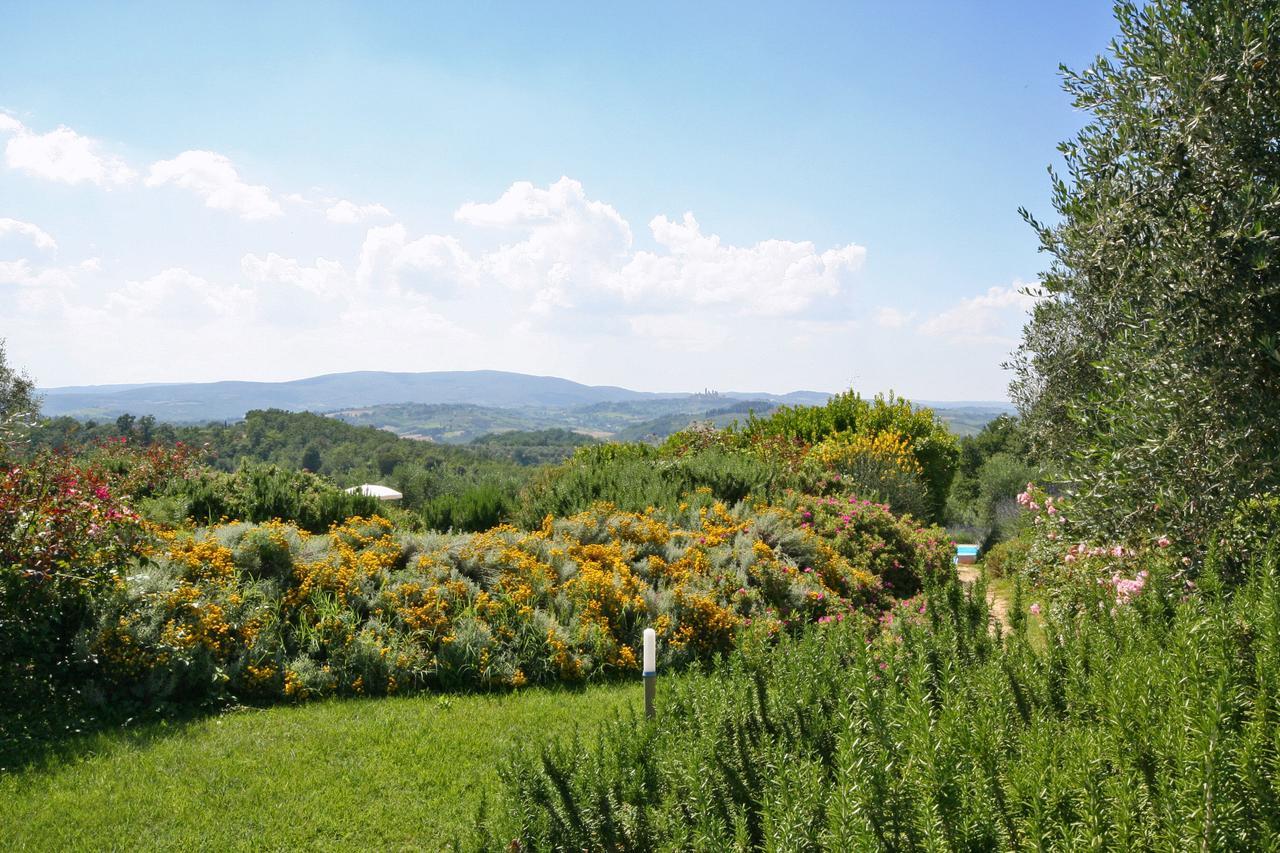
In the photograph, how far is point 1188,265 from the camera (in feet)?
13.9

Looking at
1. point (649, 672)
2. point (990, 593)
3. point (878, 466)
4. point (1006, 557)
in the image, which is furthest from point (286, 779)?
point (878, 466)

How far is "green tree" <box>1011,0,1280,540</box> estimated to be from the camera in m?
4.10

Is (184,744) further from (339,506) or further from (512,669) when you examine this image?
(339,506)

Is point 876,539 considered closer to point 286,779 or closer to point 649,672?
point 649,672

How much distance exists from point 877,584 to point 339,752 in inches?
232

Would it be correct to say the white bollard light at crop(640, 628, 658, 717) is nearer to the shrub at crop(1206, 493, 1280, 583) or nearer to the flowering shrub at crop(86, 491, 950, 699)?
the flowering shrub at crop(86, 491, 950, 699)

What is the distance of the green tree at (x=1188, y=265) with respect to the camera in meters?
4.10

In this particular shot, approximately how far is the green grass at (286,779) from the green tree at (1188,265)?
3717 mm

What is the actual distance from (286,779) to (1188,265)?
5.93 meters

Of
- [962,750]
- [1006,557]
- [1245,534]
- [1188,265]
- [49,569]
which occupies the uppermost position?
[1188,265]

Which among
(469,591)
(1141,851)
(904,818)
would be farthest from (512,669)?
(1141,851)

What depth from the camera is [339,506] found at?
10.5 meters

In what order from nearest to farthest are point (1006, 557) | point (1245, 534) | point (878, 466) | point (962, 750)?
point (962, 750) < point (1245, 534) < point (1006, 557) < point (878, 466)

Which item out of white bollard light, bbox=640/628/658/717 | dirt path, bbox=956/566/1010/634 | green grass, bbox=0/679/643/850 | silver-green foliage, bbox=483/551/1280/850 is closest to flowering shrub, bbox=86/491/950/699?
green grass, bbox=0/679/643/850
